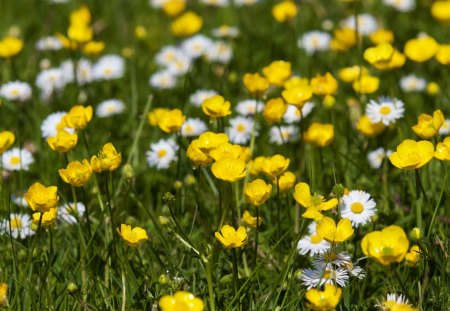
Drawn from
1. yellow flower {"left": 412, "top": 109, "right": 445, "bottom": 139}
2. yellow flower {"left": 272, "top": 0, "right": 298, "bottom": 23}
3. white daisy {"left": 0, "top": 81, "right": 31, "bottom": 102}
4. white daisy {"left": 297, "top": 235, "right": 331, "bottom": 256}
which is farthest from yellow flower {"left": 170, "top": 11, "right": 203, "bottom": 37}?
white daisy {"left": 297, "top": 235, "right": 331, "bottom": 256}

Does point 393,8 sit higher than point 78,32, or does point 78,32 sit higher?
point 78,32

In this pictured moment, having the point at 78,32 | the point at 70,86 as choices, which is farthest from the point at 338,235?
the point at 70,86

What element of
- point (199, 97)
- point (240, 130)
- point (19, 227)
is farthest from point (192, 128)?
point (19, 227)

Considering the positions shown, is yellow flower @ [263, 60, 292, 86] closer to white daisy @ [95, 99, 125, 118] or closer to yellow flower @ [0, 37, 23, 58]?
white daisy @ [95, 99, 125, 118]

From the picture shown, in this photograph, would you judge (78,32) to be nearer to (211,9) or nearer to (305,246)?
(211,9)

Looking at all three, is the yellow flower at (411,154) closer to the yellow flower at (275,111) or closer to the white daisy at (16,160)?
the yellow flower at (275,111)
